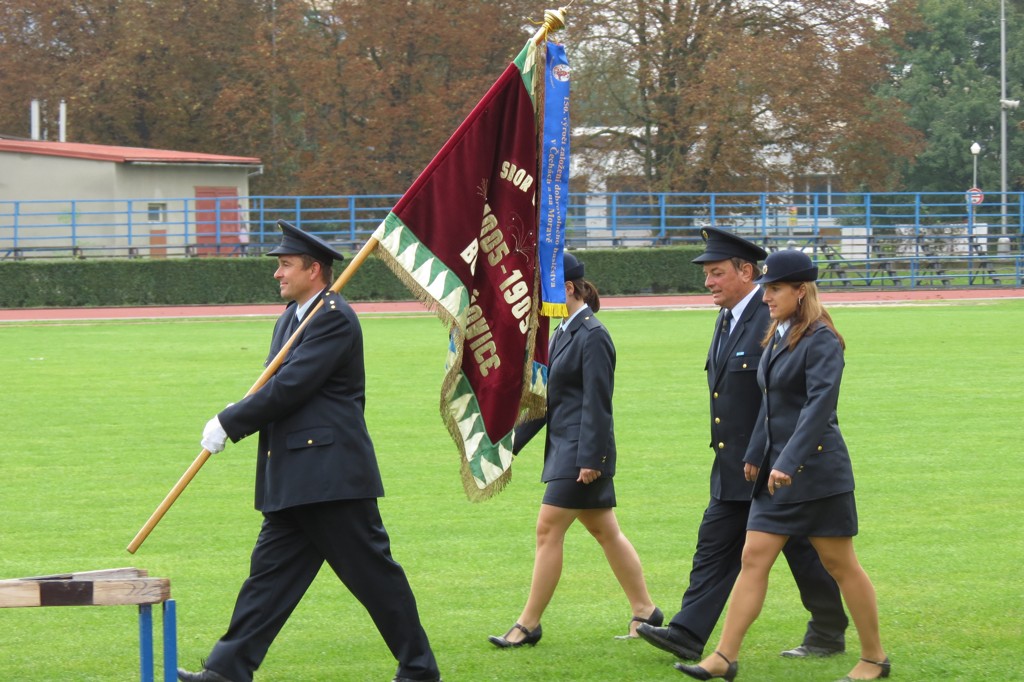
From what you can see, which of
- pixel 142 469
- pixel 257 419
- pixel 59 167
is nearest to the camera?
pixel 257 419

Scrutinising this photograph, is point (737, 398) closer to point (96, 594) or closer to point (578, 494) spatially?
point (578, 494)

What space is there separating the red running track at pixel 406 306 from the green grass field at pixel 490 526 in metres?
13.9

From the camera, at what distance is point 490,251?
21.4ft

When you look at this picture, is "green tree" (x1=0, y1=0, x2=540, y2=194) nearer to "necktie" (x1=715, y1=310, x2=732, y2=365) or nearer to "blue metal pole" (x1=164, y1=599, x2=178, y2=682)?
"necktie" (x1=715, y1=310, x2=732, y2=365)

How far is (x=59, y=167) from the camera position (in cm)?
4147

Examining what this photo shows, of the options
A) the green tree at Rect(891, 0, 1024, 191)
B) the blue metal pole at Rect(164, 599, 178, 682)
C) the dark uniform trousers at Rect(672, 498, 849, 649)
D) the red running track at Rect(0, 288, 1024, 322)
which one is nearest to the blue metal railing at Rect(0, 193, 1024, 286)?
the red running track at Rect(0, 288, 1024, 322)

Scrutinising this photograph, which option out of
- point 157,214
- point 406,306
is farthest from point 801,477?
point 157,214

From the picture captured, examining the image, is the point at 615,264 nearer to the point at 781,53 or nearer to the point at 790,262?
the point at 781,53

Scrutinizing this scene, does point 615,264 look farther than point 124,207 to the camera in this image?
No

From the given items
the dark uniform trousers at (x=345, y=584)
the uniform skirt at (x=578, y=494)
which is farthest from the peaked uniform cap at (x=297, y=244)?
the uniform skirt at (x=578, y=494)

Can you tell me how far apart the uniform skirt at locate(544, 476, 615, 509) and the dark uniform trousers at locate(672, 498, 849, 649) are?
0.49 meters

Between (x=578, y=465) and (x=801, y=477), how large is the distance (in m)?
1.12

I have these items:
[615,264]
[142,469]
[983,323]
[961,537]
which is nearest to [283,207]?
[615,264]

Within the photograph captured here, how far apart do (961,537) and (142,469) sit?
21.3 ft
